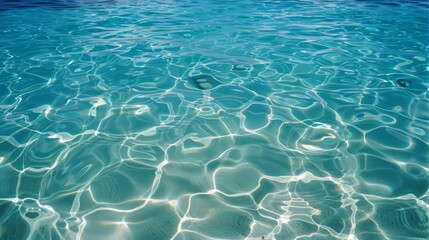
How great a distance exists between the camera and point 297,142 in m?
3.39

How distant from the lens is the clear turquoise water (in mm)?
2459

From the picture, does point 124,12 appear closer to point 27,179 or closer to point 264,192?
point 27,179

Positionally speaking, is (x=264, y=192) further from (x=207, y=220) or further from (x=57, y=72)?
(x=57, y=72)

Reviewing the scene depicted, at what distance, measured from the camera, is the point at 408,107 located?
13.3ft

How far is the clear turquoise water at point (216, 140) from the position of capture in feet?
8.07

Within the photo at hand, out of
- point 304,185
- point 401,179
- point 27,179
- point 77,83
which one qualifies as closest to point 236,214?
point 304,185

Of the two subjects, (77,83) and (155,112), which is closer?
(155,112)

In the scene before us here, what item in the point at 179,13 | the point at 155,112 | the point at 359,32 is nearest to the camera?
the point at 155,112

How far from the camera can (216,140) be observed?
343cm

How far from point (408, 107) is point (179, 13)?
9.28 metres

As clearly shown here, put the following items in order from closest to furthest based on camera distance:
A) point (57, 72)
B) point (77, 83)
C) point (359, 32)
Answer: point (77, 83) < point (57, 72) < point (359, 32)

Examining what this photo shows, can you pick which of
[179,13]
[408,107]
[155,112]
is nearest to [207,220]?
[155,112]

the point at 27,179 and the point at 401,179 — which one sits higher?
the point at 27,179

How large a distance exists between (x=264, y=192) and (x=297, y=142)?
98cm
